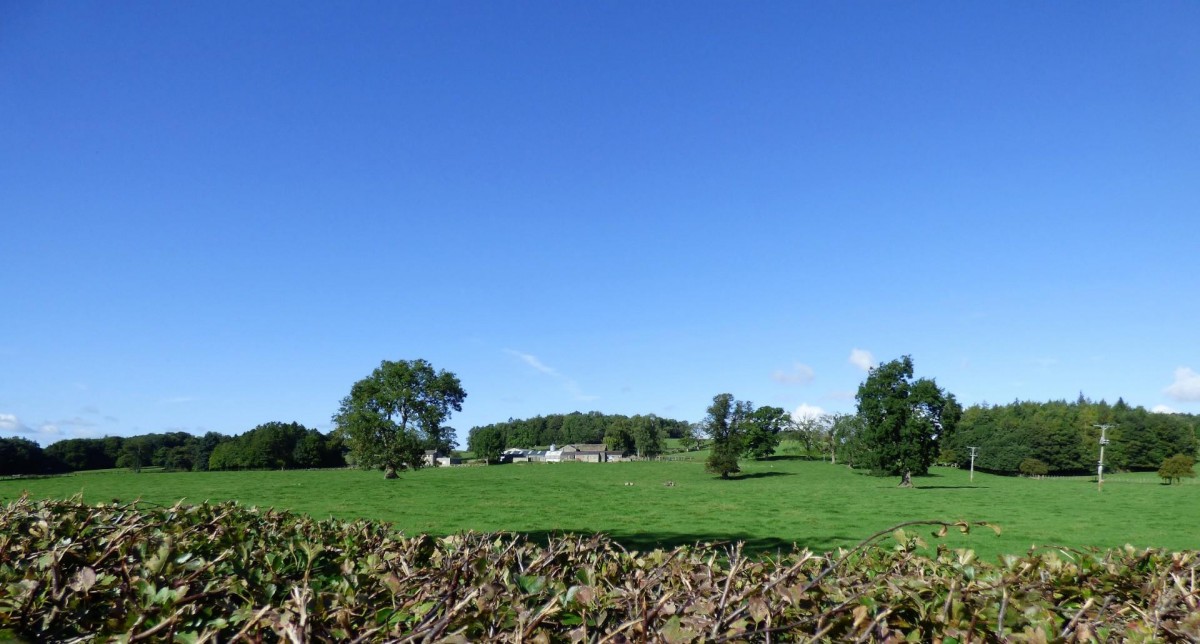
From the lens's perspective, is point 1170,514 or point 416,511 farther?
point 1170,514

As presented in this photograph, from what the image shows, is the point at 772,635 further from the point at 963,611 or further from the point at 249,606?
the point at 249,606

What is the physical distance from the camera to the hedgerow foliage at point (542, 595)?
5.46 ft

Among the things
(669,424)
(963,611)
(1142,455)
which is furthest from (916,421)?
(669,424)

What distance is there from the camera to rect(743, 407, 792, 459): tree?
10056 cm

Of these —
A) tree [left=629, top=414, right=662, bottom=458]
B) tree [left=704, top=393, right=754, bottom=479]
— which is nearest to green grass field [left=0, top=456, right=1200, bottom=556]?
tree [left=704, top=393, right=754, bottom=479]

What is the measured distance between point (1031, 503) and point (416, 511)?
115 feet

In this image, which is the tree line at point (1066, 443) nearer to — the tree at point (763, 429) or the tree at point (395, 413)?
the tree at point (763, 429)

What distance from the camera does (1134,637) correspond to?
178 centimetres

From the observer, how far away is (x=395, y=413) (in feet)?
173

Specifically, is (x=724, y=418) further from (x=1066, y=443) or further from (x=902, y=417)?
(x=1066, y=443)

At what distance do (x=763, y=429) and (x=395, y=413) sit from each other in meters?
65.5

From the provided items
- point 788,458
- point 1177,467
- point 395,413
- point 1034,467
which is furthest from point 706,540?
point 1034,467

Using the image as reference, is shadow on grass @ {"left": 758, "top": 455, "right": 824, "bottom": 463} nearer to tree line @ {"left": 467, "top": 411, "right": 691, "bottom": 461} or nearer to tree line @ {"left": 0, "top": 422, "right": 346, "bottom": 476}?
tree line @ {"left": 467, "top": 411, "right": 691, "bottom": 461}

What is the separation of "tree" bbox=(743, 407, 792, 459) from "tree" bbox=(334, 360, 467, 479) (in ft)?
183
